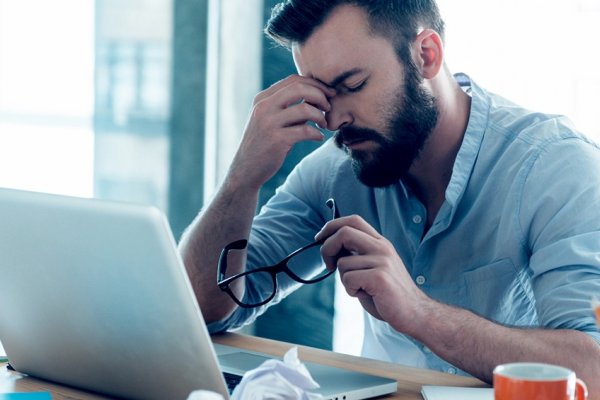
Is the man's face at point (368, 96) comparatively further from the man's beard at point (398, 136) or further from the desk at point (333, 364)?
the desk at point (333, 364)

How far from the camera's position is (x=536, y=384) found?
2.39 ft

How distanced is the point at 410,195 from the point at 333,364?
489mm

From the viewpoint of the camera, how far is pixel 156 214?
0.84 metres

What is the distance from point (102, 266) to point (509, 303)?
0.82 m

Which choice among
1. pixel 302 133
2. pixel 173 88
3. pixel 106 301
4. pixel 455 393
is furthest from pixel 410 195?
pixel 173 88

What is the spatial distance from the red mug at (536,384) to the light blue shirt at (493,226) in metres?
0.45

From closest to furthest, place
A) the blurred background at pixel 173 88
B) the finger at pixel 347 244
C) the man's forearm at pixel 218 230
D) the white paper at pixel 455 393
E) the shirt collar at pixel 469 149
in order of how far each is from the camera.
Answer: the white paper at pixel 455 393 < the finger at pixel 347 244 < the shirt collar at pixel 469 149 < the man's forearm at pixel 218 230 < the blurred background at pixel 173 88

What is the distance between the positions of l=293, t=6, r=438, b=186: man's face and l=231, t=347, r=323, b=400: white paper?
0.76 metres

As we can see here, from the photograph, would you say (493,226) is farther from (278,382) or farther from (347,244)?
(278,382)

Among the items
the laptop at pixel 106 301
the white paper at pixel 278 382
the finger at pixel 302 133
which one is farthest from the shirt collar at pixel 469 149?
the white paper at pixel 278 382

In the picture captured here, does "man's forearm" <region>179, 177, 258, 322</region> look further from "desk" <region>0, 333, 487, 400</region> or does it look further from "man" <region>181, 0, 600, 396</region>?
"desk" <region>0, 333, 487, 400</region>

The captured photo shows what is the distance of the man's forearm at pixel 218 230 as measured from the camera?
1640mm

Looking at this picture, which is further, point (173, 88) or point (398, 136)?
point (173, 88)

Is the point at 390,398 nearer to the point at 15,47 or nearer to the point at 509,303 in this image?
the point at 509,303
